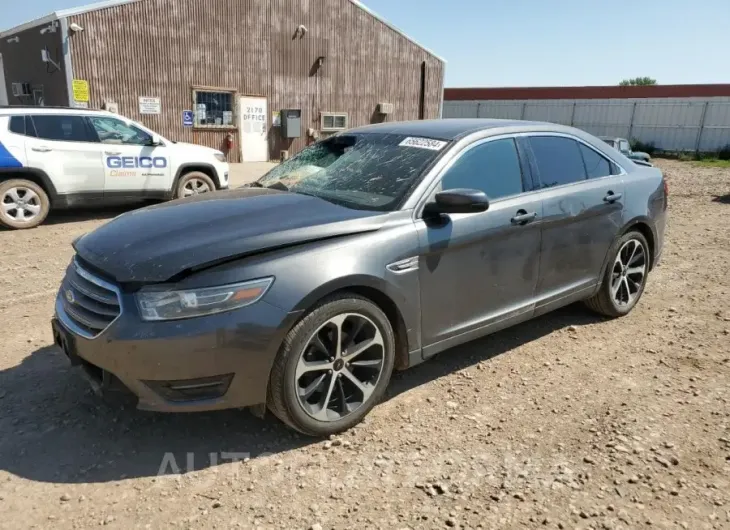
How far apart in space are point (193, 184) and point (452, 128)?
687cm

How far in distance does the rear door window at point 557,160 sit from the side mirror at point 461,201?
1.03 metres

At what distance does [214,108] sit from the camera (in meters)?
17.8

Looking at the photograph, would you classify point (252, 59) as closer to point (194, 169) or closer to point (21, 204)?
point (194, 169)

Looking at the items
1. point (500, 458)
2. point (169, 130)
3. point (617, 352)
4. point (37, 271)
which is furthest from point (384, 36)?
point (500, 458)

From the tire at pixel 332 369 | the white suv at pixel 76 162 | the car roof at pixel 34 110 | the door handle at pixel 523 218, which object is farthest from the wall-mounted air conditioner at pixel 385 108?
the tire at pixel 332 369

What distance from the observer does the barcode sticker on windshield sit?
3616 millimetres

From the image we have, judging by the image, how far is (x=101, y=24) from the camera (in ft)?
49.2

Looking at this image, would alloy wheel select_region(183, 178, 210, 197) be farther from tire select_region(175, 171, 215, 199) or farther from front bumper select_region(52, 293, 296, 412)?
front bumper select_region(52, 293, 296, 412)

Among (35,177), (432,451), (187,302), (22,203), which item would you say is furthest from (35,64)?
(432,451)

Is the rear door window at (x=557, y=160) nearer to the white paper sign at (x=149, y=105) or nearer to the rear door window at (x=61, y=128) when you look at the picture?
the rear door window at (x=61, y=128)

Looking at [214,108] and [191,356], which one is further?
[214,108]

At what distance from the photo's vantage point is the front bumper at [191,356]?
2.60m

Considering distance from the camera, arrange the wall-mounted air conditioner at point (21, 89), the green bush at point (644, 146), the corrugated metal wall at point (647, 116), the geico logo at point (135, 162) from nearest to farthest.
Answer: the geico logo at point (135, 162)
the wall-mounted air conditioner at point (21, 89)
the corrugated metal wall at point (647, 116)
the green bush at point (644, 146)

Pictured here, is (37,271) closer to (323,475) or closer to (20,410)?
(20,410)
